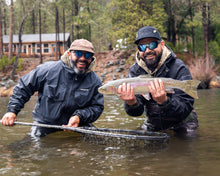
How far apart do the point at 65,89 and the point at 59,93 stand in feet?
0.52

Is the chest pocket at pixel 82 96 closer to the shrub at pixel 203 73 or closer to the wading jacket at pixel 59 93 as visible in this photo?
the wading jacket at pixel 59 93

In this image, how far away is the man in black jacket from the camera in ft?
16.7

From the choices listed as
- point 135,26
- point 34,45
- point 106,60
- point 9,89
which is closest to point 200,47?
point 135,26

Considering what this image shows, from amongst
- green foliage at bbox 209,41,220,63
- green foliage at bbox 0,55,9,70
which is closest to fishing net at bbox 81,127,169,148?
green foliage at bbox 209,41,220,63

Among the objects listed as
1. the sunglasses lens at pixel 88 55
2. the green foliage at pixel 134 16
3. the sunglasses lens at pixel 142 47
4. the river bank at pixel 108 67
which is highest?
the green foliage at pixel 134 16

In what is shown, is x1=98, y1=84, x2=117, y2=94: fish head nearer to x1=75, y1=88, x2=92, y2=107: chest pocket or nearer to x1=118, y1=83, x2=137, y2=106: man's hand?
x1=118, y1=83, x2=137, y2=106: man's hand

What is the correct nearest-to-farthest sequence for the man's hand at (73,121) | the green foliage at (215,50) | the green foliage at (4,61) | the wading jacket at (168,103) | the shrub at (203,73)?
the wading jacket at (168,103), the man's hand at (73,121), the shrub at (203,73), the green foliage at (215,50), the green foliage at (4,61)

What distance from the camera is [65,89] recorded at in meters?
5.96

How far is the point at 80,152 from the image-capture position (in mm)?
4707

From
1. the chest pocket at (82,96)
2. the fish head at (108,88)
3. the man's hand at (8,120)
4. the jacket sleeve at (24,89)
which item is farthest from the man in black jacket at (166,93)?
the man's hand at (8,120)

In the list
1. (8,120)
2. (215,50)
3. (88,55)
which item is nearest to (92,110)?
(88,55)

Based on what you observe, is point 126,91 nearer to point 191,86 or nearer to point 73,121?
point 191,86

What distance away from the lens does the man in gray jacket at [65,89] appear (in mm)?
5840

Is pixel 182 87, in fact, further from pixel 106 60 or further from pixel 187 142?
pixel 106 60
